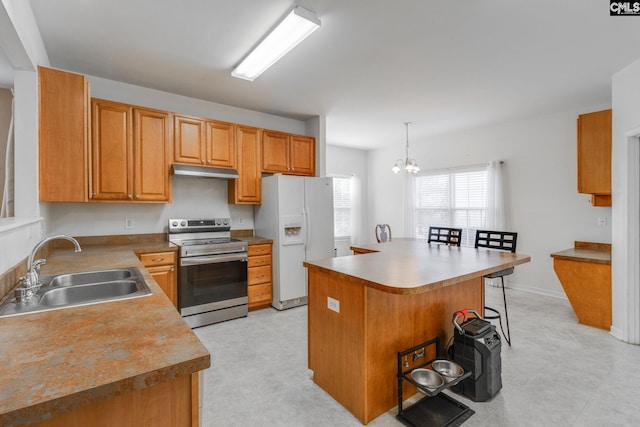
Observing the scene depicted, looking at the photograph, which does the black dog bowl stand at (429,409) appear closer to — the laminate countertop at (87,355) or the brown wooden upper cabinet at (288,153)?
the laminate countertop at (87,355)

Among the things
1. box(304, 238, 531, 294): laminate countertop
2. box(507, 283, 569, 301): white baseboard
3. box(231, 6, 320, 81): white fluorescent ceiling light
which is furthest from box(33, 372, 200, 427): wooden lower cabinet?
box(507, 283, 569, 301): white baseboard

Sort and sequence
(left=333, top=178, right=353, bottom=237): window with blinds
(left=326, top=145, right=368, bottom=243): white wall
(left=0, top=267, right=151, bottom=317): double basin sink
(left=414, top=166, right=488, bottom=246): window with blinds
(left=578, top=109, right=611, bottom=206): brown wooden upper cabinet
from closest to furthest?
(left=0, top=267, right=151, bottom=317): double basin sink, (left=578, top=109, right=611, bottom=206): brown wooden upper cabinet, (left=414, top=166, right=488, bottom=246): window with blinds, (left=326, top=145, right=368, bottom=243): white wall, (left=333, top=178, right=353, bottom=237): window with blinds

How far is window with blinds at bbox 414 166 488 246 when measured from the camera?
525 centimetres

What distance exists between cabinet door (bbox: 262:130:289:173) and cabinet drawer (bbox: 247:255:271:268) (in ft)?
3.84

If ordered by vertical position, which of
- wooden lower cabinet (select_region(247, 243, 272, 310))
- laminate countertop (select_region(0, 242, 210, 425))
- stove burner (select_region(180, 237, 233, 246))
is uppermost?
stove burner (select_region(180, 237, 233, 246))

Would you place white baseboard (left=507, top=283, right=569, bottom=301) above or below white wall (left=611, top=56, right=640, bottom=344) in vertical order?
below

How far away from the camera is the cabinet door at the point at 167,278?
316 centimetres

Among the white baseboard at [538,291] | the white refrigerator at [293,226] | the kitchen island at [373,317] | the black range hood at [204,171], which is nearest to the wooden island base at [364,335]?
the kitchen island at [373,317]

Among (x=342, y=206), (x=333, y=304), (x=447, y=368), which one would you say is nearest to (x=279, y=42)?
(x=333, y=304)

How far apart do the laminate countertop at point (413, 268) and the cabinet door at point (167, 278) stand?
1.76 metres

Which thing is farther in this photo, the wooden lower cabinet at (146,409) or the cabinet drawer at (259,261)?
the cabinet drawer at (259,261)

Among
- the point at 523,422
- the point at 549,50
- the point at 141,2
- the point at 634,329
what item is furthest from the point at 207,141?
the point at 634,329

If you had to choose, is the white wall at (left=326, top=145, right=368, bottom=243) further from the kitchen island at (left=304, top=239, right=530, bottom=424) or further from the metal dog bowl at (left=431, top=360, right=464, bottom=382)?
the metal dog bowl at (left=431, top=360, right=464, bottom=382)

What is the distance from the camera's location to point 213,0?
2.06m
